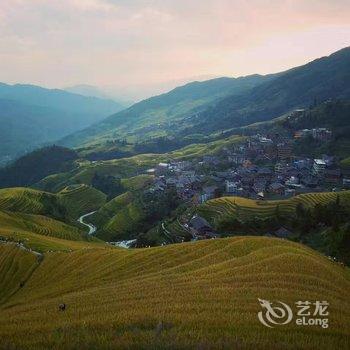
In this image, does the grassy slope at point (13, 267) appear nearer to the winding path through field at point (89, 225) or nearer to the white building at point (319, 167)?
the winding path through field at point (89, 225)

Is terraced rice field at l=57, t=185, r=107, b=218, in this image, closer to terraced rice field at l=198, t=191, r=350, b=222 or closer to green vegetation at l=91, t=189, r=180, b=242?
green vegetation at l=91, t=189, r=180, b=242

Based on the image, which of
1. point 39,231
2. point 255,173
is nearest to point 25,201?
point 39,231

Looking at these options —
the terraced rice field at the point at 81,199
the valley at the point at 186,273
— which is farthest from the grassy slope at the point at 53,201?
the valley at the point at 186,273

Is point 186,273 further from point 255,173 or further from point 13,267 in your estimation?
point 255,173

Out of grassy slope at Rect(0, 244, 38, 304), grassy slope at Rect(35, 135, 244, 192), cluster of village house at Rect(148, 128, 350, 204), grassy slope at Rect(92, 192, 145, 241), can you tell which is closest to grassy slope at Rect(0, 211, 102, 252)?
grassy slope at Rect(0, 244, 38, 304)

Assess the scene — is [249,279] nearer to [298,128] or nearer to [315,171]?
[315,171]

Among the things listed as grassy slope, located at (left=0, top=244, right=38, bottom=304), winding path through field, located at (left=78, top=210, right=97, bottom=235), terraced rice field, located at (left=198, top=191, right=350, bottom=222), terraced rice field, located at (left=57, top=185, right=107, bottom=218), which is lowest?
winding path through field, located at (left=78, top=210, right=97, bottom=235)

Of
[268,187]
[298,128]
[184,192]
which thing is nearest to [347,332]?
[268,187]
